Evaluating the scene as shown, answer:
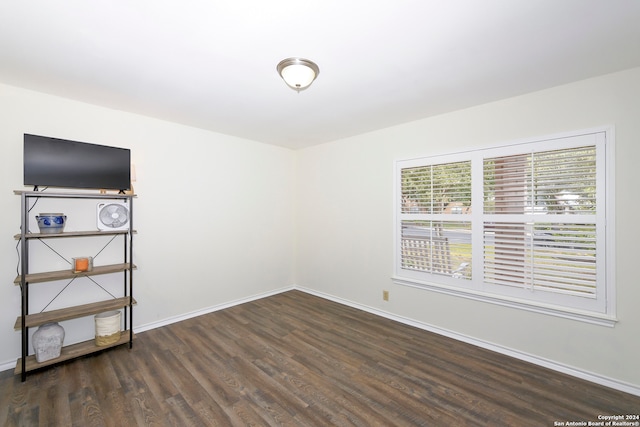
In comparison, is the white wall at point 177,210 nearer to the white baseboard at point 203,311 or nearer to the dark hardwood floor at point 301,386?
the white baseboard at point 203,311

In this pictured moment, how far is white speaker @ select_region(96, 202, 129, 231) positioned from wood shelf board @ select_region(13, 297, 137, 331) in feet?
2.44

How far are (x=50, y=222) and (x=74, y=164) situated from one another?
1.88 feet

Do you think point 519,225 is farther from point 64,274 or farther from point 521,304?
point 64,274

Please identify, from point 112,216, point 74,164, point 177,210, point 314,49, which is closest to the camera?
point 314,49

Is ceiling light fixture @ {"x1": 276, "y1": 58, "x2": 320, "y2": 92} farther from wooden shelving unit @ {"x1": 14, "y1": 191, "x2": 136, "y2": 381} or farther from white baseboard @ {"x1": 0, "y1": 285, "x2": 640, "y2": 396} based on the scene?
white baseboard @ {"x1": 0, "y1": 285, "x2": 640, "y2": 396}

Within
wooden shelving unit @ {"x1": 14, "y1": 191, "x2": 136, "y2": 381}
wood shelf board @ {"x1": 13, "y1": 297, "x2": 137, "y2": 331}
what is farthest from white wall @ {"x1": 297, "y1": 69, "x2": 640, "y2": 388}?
wood shelf board @ {"x1": 13, "y1": 297, "x2": 137, "y2": 331}

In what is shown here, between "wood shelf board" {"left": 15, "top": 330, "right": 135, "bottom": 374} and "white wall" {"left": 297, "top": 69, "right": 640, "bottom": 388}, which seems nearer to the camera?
"white wall" {"left": 297, "top": 69, "right": 640, "bottom": 388}

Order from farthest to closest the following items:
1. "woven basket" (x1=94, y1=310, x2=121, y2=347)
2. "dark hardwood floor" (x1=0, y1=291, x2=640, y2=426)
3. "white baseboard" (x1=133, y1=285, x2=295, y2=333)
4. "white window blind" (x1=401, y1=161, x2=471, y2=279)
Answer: "white baseboard" (x1=133, y1=285, x2=295, y2=333), "white window blind" (x1=401, y1=161, x2=471, y2=279), "woven basket" (x1=94, y1=310, x2=121, y2=347), "dark hardwood floor" (x1=0, y1=291, x2=640, y2=426)

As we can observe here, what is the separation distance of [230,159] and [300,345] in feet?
8.76

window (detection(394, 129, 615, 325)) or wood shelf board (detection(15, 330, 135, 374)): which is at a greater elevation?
→ window (detection(394, 129, 615, 325))

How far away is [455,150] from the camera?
3.04 m

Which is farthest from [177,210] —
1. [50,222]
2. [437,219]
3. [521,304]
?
[521,304]

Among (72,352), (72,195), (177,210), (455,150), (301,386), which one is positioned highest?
(455,150)

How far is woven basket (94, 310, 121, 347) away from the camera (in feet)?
8.82
